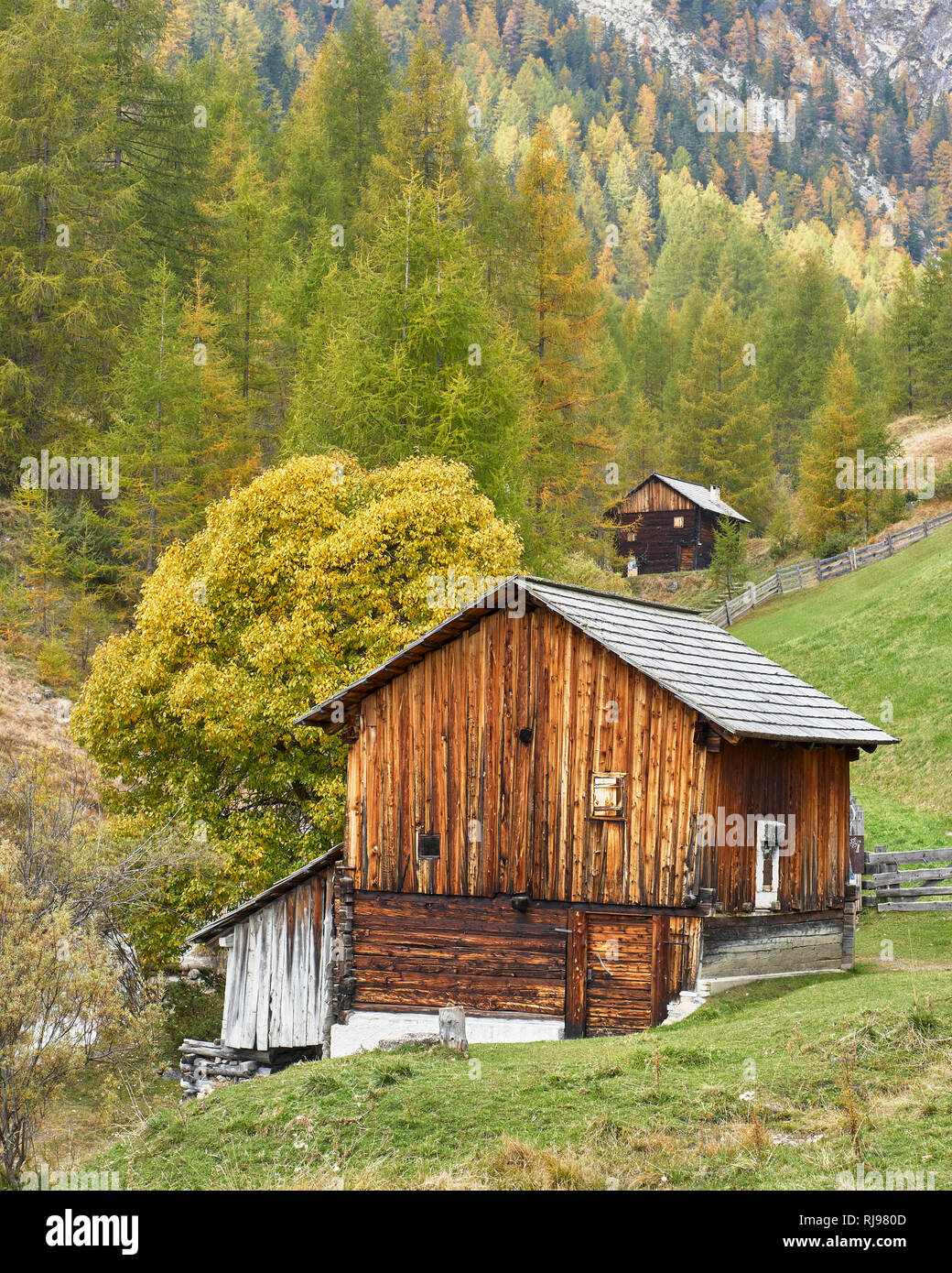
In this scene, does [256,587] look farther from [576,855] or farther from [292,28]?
[292,28]

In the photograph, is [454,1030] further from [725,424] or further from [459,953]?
[725,424]

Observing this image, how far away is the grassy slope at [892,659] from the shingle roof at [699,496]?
1044cm

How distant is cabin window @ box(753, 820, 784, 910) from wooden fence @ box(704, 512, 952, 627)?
3413 cm

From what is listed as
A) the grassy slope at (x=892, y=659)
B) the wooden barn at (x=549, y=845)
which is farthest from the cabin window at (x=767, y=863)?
the grassy slope at (x=892, y=659)

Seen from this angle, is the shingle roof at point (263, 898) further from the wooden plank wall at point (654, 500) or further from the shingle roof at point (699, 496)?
the wooden plank wall at point (654, 500)

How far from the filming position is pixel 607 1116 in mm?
11742

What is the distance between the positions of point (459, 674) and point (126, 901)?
645cm

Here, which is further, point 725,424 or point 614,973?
point 725,424

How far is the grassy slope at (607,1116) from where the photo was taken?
34.3 ft

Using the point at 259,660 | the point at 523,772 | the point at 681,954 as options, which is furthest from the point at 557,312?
the point at 681,954

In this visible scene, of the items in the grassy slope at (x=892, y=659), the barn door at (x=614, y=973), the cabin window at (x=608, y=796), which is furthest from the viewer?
the grassy slope at (x=892, y=659)

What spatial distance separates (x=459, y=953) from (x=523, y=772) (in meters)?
3.14

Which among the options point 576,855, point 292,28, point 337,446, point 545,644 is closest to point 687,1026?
point 576,855

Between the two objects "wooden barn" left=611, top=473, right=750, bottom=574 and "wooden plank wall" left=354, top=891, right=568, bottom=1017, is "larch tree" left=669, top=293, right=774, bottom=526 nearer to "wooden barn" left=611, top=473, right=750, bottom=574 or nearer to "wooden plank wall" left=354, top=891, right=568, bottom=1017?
"wooden barn" left=611, top=473, right=750, bottom=574
